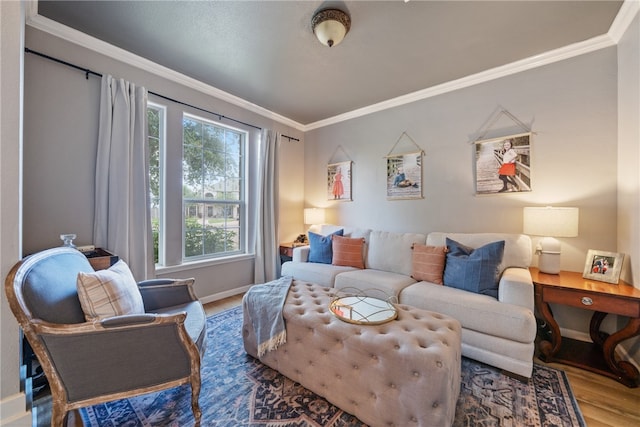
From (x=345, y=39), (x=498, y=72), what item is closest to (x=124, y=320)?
(x=345, y=39)

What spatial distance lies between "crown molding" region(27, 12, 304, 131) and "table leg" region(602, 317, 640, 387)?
4.25 m

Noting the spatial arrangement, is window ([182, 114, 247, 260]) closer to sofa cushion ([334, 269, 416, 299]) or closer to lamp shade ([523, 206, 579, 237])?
sofa cushion ([334, 269, 416, 299])

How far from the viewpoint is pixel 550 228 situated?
212cm

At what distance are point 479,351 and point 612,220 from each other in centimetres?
167

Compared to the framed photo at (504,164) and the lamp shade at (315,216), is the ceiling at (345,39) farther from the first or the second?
the lamp shade at (315,216)

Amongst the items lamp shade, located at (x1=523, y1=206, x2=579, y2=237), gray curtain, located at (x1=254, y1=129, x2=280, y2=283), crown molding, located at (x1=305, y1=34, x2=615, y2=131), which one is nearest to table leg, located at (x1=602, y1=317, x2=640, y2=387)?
lamp shade, located at (x1=523, y1=206, x2=579, y2=237)

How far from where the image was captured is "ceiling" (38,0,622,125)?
1.86 meters

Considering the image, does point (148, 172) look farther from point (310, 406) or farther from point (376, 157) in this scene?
point (376, 157)

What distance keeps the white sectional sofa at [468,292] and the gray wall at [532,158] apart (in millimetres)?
441

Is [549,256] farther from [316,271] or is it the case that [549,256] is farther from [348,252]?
[316,271]

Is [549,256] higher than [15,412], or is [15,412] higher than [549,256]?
[549,256]

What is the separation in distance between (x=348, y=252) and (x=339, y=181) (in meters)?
1.37

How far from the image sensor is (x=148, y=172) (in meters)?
2.52

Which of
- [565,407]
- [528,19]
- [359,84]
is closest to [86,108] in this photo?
[359,84]
